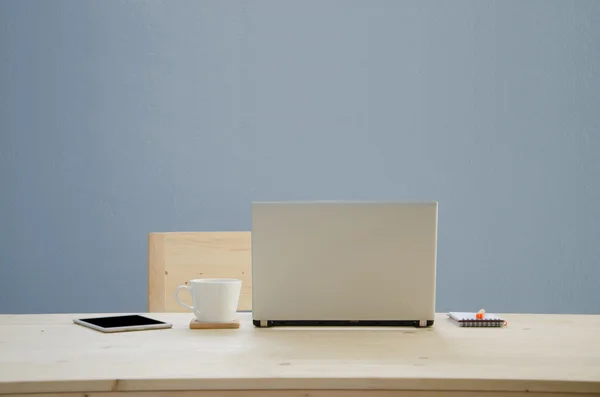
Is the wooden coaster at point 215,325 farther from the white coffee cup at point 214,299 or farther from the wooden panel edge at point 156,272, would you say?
the wooden panel edge at point 156,272

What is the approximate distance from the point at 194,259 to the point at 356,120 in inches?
46.9

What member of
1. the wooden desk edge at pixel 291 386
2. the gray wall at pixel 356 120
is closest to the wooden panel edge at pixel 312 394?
the wooden desk edge at pixel 291 386

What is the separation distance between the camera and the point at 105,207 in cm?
272

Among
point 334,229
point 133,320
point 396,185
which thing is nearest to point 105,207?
point 396,185

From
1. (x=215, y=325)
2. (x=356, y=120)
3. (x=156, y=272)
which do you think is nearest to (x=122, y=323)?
(x=215, y=325)

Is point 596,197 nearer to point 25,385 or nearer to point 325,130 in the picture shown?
point 325,130

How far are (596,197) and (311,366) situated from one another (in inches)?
87.5

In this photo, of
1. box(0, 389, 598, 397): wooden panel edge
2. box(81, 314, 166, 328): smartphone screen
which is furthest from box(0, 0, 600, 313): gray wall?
box(0, 389, 598, 397): wooden panel edge

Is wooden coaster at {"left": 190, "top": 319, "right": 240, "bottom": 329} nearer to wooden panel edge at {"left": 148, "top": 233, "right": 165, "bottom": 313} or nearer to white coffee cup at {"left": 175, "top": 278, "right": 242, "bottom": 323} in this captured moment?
white coffee cup at {"left": 175, "top": 278, "right": 242, "bottom": 323}

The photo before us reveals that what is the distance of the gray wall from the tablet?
1.36 m

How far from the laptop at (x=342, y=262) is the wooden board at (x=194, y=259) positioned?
1.81 feet

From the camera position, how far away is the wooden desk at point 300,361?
0.88 meters

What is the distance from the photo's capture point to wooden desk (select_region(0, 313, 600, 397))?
2.89 ft

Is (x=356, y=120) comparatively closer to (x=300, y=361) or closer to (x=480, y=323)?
(x=480, y=323)
